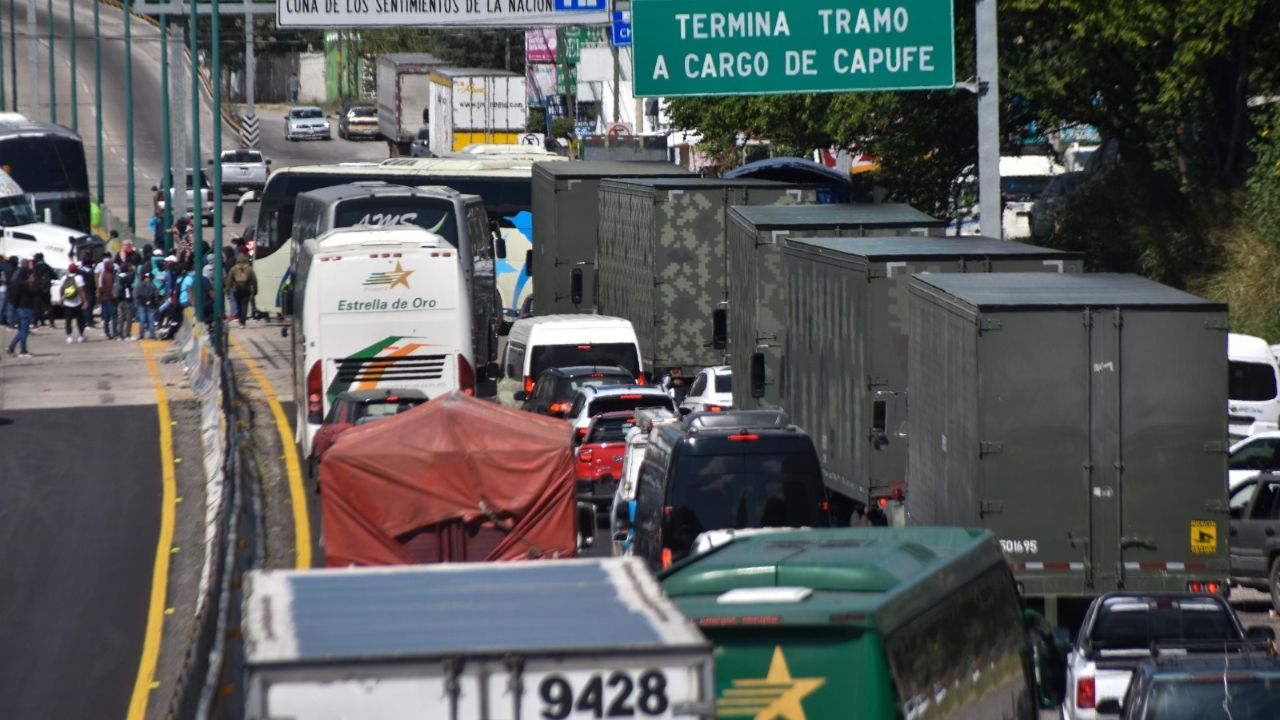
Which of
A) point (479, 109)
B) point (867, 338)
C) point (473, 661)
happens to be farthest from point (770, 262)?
point (479, 109)

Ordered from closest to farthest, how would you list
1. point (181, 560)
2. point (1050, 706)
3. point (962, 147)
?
point (1050, 706), point (181, 560), point (962, 147)

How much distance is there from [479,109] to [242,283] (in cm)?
2622

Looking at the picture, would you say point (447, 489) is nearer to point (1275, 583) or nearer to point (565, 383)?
point (1275, 583)

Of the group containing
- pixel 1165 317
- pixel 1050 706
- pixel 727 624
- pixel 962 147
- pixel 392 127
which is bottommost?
pixel 1050 706

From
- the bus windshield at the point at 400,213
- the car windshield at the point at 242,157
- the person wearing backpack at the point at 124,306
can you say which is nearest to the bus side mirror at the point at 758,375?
the bus windshield at the point at 400,213

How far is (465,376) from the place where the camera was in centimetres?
2700

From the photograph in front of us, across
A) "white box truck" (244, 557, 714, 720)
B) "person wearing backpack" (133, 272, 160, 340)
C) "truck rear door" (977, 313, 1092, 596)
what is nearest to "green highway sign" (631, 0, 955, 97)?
"truck rear door" (977, 313, 1092, 596)

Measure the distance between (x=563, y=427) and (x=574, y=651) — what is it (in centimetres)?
1179

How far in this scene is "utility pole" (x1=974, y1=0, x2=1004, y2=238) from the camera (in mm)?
23328

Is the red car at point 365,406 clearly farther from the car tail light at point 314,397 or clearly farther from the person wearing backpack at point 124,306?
the person wearing backpack at point 124,306

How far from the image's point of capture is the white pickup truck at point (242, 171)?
265ft

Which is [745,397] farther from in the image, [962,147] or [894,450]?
[962,147]

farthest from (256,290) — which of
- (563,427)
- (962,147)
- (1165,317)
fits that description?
(1165,317)

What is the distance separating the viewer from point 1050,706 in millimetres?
15312
